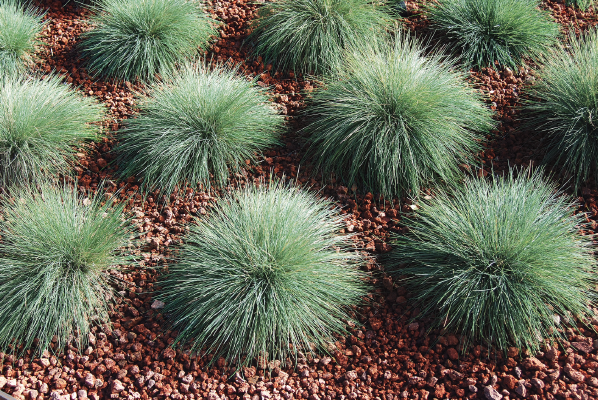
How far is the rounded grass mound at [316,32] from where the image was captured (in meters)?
4.77

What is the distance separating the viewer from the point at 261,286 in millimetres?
3324

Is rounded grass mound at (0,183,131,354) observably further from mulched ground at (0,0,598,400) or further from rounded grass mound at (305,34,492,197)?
rounded grass mound at (305,34,492,197)

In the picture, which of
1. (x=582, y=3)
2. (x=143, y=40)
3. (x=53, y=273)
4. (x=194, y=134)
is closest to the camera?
(x=53, y=273)

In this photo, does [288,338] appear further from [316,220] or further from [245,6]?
[245,6]

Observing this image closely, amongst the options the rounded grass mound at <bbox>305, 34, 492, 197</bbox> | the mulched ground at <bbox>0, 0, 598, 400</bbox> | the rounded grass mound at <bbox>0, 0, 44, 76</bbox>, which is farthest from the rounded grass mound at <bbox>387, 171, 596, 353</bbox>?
the rounded grass mound at <bbox>0, 0, 44, 76</bbox>

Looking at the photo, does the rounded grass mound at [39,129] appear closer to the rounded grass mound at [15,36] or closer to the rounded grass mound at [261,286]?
the rounded grass mound at [15,36]

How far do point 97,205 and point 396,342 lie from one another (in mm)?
2317

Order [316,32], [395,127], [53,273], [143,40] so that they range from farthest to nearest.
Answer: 1. [143,40]
2. [316,32]
3. [395,127]
4. [53,273]

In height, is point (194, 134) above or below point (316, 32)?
below

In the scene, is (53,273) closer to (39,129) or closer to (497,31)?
(39,129)

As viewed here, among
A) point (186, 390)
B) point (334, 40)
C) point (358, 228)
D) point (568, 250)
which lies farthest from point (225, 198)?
point (568, 250)

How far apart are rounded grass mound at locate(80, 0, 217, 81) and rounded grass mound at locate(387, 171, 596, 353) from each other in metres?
2.67

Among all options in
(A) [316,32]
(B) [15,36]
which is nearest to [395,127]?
(A) [316,32]

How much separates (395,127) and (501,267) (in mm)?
1292
